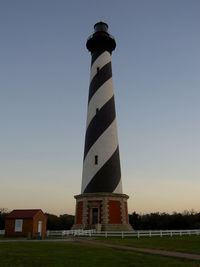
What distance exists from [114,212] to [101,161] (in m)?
4.49

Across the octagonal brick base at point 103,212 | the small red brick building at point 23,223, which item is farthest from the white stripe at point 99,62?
the small red brick building at point 23,223

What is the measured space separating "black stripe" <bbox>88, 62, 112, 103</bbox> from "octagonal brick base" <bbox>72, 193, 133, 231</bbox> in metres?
9.77

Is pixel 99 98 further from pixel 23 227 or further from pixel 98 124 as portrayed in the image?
pixel 23 227

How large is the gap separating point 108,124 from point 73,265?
21.9 m

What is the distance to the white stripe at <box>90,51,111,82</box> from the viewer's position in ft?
107

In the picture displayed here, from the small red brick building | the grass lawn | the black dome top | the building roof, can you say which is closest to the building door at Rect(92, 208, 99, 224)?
the small red brick building

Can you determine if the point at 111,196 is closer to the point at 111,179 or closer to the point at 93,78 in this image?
the point at 111,179

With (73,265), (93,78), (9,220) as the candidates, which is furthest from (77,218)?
(73,265)

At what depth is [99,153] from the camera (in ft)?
96.4

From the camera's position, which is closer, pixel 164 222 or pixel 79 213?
pixel 79 213

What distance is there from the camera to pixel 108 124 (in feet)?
100.0

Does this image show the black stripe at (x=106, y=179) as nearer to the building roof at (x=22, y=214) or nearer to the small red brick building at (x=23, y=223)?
the building roof at (x=22, y=214)

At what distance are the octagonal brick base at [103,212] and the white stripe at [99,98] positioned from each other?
7211mm

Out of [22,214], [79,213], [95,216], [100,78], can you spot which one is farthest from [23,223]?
[100,78]
